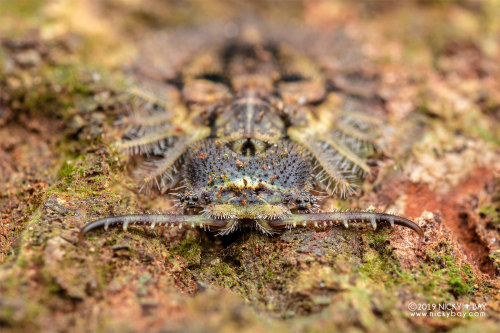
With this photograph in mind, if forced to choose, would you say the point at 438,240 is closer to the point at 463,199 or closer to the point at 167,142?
the point at 463,199

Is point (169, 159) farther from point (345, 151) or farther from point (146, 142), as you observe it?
point (345, 151)

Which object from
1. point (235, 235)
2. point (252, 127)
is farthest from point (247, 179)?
point (252, 127)

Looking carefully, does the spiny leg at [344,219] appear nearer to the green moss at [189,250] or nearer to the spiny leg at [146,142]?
the green moss at [189,250]

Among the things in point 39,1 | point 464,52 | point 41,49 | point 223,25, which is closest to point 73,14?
point 39,1

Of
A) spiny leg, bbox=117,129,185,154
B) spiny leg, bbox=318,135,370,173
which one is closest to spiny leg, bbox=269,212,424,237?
spiny leg, bbox=318,135,370,173

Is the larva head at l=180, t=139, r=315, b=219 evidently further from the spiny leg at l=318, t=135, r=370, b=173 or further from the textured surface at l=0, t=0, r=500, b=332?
the spiny leg at l=318, t=135, r=370, b=173

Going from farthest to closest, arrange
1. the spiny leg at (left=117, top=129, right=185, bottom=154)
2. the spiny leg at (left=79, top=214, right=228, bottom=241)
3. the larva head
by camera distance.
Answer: the spiny leg at (left=117, top=129, right=185, bottom=154) → the larva head → the spiny leg at (left=79, top=214, right=228, bottom=241)
